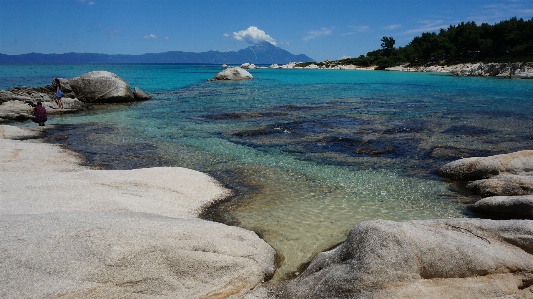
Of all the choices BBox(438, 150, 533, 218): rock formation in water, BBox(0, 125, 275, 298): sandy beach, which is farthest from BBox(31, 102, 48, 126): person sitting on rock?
BBox(438, 150, 533, 218): rock formation in water

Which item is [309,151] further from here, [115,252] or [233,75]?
[233,75]

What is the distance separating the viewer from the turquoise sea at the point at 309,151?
381 inches

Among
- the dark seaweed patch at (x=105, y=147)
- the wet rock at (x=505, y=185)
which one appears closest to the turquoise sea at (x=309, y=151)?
the dark seaweed patch at (x=105, y=147)

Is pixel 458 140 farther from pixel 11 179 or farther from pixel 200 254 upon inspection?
pixel 11 179

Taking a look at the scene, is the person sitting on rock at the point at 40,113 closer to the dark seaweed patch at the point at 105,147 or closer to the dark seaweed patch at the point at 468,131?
the dark seaweed patch at the point at 105,147

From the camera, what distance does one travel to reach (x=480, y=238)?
6.17 meters

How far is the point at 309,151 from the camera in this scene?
54.1 ft

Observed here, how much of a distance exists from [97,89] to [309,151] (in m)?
25.7

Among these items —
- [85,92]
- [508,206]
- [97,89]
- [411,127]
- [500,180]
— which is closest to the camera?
[508,206]

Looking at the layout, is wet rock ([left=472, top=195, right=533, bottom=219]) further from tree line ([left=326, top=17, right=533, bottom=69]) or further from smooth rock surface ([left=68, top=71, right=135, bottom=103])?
tree line ([left=326, top=17, right=533, bottom=69])

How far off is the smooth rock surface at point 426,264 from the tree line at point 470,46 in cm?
9958

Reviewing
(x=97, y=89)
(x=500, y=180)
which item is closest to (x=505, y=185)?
(x=500, y=180)

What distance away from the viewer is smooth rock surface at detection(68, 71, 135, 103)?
113 feet

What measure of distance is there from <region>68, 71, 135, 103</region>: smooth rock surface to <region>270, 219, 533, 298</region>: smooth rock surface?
107 feet
